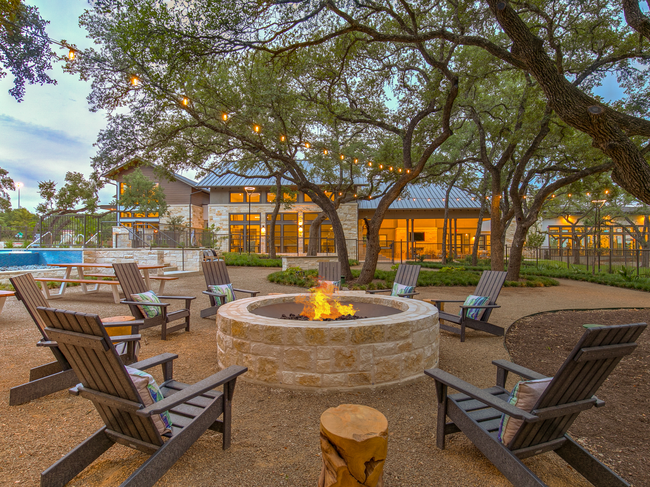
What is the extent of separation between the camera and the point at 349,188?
17.3 m

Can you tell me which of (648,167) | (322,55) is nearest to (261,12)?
(322,55)

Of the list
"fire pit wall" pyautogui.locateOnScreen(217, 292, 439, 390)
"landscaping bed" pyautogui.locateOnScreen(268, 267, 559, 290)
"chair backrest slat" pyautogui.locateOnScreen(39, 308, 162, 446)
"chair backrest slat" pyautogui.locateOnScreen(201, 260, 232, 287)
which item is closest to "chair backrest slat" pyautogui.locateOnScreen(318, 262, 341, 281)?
"chair backrest slat" pyautogui.locateOnScreen(201, 260, 232, 287)

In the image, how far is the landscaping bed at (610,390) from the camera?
7.72 feet

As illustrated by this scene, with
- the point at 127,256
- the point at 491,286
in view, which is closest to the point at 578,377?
the point at 491,286

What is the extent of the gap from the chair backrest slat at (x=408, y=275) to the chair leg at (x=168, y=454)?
480cm

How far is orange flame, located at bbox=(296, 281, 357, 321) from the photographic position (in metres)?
4.20

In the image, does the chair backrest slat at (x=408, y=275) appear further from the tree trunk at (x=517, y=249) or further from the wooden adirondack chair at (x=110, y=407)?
the tree trunk at (x=517, y=249)

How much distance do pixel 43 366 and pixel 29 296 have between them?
0.71 meters

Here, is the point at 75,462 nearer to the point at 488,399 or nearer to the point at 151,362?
the point at 151,362

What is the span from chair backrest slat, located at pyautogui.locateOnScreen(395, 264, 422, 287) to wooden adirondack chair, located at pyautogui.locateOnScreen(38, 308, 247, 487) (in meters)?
4.84

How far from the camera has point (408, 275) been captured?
21.8 feet

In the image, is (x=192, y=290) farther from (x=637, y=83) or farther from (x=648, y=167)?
(x=637, y=83)

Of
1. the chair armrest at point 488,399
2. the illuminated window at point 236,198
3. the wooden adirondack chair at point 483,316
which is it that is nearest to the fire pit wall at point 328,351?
the chair armrest at point 488,399

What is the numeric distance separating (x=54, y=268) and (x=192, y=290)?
6023 mm
